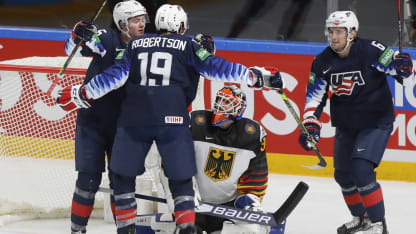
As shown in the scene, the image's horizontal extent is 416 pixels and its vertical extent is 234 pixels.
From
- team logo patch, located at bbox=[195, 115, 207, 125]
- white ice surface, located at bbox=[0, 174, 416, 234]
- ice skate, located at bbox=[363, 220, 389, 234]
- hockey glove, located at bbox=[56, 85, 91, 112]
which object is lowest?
white ice surface, located at bbox=[0, 174, 416, 234]

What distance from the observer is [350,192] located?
5.04 meters

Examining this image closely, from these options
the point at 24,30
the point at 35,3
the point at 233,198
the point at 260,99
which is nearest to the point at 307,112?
the point at 233,198

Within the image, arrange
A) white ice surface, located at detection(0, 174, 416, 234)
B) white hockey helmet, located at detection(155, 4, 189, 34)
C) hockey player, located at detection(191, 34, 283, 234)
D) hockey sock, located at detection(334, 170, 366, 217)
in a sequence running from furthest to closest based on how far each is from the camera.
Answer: white ice surface, located at detection(0, 174, 416, 234) → hockey sock, located at detection(334, 170, 366, 217) → hockey player, located at detection(191, 34, 283, 234) → white hockey helmet, located at detection(155, 4, 189, 34)

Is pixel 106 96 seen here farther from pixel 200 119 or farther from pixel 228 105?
pixel 228 105

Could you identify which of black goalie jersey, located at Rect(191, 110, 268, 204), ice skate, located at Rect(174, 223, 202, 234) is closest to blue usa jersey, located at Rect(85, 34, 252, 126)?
black goalie jersey, located at Rect(191, 110, 268, 204)

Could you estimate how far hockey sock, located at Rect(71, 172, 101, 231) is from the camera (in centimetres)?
468

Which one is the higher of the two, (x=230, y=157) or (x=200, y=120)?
(x=200, y=120)

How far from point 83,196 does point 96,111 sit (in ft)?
1.51

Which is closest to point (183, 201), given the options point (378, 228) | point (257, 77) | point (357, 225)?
point (257, 77)

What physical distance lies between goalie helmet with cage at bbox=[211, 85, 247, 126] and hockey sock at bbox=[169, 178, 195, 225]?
0.42 metres

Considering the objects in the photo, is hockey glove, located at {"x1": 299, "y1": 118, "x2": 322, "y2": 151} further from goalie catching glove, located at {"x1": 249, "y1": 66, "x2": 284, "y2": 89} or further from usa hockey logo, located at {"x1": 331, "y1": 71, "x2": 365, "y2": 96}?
goalie catching glove, located at {"x1": 249, "y1": 66, "x2": 284, "y2": 89}

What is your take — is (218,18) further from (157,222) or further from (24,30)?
(157,222)

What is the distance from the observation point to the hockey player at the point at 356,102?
4758mm

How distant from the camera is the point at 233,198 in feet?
15.3
